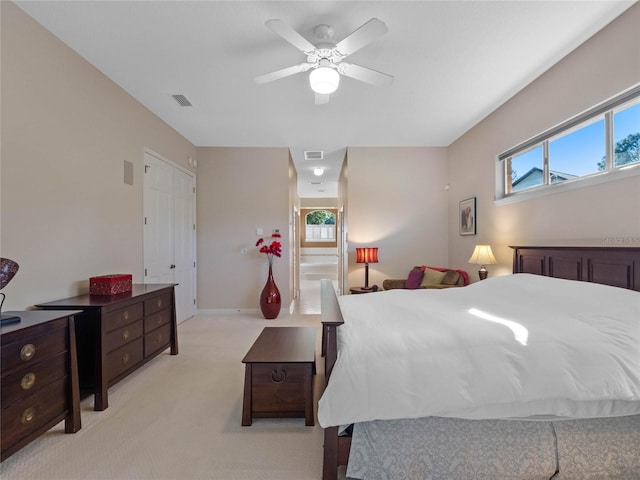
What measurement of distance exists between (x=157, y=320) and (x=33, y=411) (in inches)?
52.7

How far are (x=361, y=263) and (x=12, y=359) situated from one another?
4.14 metres

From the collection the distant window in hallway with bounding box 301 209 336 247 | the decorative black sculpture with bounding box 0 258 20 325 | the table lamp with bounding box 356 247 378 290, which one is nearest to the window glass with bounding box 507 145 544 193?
the table lamp with bounding box 356 247 378 290

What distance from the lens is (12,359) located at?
1.50 metres

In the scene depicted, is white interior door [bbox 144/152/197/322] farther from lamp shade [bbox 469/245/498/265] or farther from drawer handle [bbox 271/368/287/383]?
lamp shade [bbox 469/245/498/265]

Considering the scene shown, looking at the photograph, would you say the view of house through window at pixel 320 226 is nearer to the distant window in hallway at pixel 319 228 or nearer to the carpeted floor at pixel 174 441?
the distant window in hallway at pixel 319 228

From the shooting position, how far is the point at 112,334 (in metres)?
2.30

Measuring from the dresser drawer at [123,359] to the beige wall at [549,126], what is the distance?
378 cm

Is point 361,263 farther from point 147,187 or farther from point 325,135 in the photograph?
point 147,187

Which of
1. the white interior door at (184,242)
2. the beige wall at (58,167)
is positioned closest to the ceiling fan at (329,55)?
the beige wall at (58,167)

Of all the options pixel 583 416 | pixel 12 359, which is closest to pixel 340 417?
pixel 583 416

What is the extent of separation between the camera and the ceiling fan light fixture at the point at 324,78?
2.26 m

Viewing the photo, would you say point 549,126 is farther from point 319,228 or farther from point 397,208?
point 319,228

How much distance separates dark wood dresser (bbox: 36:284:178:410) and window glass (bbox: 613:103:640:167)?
12.8 ft

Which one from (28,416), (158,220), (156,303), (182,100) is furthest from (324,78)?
(158,220)
